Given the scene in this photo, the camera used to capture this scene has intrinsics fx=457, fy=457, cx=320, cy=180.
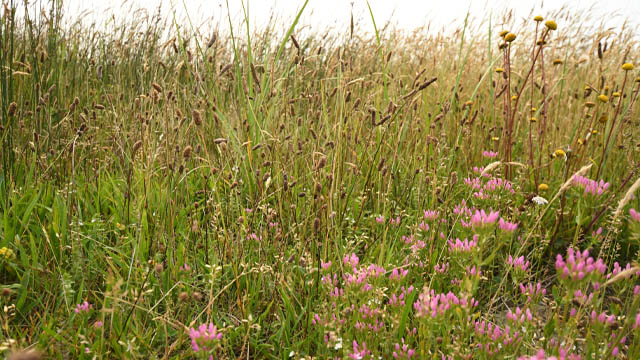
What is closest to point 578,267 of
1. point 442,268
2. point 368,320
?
point 368,320

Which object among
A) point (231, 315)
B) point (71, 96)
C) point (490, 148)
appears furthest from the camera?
point (71, 96)

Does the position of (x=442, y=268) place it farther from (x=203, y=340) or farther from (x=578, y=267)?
(x=203, y=340)

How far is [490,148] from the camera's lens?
3.40 metres

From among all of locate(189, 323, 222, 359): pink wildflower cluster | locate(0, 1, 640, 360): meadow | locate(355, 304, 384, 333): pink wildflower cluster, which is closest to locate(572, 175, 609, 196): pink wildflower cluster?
locate(0, 1, 640, 360): meadow

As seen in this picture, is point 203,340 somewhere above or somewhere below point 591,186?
below

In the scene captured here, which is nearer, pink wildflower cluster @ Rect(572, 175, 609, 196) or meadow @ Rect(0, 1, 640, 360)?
meadow @ Rect(0, 1, 640, 360)

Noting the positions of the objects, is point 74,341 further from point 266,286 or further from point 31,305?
point 266,286

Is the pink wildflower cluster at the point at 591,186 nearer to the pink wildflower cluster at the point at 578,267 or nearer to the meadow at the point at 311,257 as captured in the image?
the meadow at the point at 311,257

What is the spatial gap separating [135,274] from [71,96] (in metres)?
2.92

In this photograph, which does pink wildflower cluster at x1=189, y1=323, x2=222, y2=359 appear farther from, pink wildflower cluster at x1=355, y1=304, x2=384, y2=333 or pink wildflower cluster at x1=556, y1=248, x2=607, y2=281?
pink wildflower cluster at x1=556, y1=248, x2=607, y2=281

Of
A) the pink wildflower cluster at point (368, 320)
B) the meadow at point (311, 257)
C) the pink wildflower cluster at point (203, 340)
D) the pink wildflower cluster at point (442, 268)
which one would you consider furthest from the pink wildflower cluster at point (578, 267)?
the pink wildflower cluster at point (203, 340)

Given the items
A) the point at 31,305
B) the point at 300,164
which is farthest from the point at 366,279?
the point at 300,164

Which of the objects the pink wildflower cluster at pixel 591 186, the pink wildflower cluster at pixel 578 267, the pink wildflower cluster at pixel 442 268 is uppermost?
the pink wildflower cluster at pixel 591 186

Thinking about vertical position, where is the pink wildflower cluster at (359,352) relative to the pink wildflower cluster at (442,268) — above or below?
below
